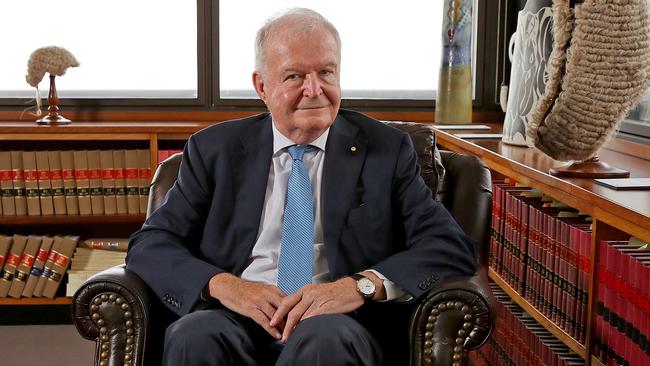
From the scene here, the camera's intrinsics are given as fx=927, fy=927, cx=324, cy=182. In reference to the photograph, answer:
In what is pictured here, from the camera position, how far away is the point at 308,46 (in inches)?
86.4

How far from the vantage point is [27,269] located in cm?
415

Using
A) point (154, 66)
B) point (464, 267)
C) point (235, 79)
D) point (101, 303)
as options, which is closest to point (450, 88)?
point (235, 79)

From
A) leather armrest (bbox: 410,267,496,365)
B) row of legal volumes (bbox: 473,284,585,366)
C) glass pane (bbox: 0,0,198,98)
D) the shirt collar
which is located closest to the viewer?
leather armrest (bbox: 410,267,496,365)

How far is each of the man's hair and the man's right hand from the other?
543mm

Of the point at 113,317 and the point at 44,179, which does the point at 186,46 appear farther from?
the point at 113,317

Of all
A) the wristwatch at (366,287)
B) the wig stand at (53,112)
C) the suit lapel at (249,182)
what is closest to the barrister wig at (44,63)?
the wig stand at (53,112)

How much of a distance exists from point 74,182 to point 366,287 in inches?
97.2

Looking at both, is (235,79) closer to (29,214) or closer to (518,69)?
(29,214)

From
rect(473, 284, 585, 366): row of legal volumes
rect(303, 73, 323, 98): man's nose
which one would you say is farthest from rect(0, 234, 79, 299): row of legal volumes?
rect(303, 73, 323, 98): man's nose

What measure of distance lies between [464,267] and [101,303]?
0.83m

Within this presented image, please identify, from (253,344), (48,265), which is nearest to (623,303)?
(253,344)

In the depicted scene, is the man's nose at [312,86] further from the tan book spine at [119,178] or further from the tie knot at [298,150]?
the tan book spine at [119,178]

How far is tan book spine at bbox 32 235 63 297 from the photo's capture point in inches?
164

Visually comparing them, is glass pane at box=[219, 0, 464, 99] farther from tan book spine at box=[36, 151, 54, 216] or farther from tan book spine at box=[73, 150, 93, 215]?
tan book spine at box=[36, 151, 54, 216]
